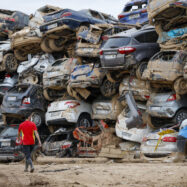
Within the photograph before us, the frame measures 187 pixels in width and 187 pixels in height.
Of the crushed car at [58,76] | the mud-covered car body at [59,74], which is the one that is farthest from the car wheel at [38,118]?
the mud-covered car body at [59,74]

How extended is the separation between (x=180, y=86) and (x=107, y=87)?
4.04 metres

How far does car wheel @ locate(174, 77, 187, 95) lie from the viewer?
40.9 ft

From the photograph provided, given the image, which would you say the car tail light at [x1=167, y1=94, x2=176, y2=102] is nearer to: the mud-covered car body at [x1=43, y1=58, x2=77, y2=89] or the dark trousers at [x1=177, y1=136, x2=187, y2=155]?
the dark trousers at [x1=177, y1=136, x2=187, y2=155]

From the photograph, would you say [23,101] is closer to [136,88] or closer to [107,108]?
[107,108]

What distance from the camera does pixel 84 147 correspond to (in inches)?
584

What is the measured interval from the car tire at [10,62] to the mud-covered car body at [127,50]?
Result: 9502 millimetres

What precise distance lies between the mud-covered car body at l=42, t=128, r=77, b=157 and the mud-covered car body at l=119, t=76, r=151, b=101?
2.55 metres

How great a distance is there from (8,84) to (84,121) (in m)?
6.95

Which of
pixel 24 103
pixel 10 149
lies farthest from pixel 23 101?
pixel 10 149

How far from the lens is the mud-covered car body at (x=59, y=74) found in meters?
17.5

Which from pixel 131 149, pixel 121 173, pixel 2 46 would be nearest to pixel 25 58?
pixel 2 46

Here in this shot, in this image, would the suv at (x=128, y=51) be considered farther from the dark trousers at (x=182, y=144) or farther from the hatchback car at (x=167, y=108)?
the dark trousers at (x=182, y=144)

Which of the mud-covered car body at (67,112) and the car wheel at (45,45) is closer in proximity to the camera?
the mud-covered car body at (67,112)

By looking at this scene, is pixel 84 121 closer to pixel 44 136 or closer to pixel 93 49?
pixel 44 136
